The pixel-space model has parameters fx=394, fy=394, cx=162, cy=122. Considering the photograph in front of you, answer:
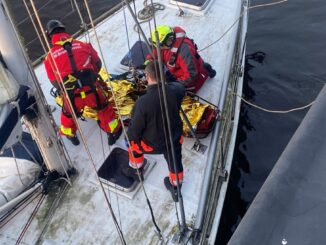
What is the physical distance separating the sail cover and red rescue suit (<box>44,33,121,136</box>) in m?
3.27

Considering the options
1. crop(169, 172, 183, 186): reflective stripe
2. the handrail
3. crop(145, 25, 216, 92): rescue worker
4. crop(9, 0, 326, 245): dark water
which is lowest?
crop(9, 0, 326, 245): dark water

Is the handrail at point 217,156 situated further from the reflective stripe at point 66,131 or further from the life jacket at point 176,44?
the reflective stripe at point 66,131

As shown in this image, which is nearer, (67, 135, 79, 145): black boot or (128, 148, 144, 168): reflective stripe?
(128, 148, 144, 168): reflective stripe

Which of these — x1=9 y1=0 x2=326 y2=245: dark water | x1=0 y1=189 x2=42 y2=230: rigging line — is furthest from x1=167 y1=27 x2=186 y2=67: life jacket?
x1=0 y1=189 x2=42 y2=230: rigging line

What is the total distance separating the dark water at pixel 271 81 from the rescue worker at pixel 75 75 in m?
2.55

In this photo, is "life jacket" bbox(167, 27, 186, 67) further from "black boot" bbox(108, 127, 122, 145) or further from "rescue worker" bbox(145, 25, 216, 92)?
"black boot" bbox(108, 127, 122, 145)

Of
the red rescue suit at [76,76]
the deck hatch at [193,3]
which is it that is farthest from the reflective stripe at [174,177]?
the deck hatch at [193,3]

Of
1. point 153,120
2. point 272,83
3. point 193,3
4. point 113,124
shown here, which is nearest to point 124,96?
point 113,124

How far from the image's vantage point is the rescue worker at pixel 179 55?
215 inches

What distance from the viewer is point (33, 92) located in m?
4.16

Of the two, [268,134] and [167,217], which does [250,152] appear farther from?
[167,217]

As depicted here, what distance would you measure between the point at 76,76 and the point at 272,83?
4.76 meters

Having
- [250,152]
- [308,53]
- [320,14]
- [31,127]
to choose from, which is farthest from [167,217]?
[320,14]

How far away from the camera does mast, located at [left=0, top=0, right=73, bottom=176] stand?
3742 millimetres
